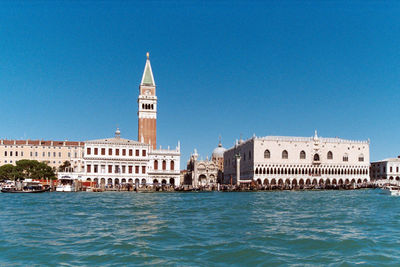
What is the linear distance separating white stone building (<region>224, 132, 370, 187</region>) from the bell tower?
1285 centimetres

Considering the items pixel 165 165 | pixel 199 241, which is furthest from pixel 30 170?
pixel 199 241

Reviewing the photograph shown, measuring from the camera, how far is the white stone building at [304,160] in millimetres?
63188

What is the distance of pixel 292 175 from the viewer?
63969mm

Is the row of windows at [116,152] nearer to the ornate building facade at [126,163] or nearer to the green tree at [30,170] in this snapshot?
the ornate building facade at [126,163]

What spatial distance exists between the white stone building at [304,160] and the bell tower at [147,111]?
1285 centimetres

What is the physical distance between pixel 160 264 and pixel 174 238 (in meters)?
3.07

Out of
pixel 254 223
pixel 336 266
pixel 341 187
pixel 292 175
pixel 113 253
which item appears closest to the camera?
pixel 336 266

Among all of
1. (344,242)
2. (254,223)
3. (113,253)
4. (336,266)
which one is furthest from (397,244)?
(113,253)

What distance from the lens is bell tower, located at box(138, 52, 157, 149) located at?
63.2 meters

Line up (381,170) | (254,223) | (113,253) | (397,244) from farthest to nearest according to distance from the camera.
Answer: (381,170), (254,223), (397,244), (113,253)

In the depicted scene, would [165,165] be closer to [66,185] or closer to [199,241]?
[66,185]

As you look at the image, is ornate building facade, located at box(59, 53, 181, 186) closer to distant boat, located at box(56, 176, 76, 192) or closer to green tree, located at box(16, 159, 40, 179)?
distant boat, located at box(56, 176, 76, 192)

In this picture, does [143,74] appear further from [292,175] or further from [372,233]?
[372,233]

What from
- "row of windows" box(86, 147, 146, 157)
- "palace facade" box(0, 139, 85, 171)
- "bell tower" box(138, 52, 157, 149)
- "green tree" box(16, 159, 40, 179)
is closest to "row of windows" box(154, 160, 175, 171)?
"row of windows" box(86, 147, 146, 157)
